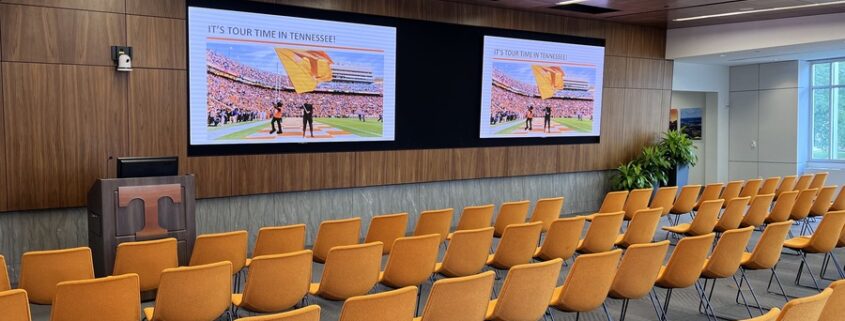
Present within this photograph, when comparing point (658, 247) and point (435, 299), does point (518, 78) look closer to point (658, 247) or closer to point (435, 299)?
point (658, 247)

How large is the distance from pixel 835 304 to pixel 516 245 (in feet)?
8.73

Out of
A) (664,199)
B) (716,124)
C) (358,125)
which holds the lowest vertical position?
(664,199)

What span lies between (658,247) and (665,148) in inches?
349

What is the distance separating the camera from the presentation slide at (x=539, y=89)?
11.1 meters

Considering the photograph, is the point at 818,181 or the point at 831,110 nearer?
the point at 818,181

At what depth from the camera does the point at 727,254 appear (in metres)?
5.57

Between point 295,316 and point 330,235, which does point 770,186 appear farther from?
point 295,316

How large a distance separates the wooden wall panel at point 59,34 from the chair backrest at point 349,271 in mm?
4291

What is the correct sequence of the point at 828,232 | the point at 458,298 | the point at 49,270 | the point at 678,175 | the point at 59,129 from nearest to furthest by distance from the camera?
the point at 458,298
the point at 49,270
the point at 828,232
the point at 59,129
the point at 678,175

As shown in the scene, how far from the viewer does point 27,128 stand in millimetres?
7246

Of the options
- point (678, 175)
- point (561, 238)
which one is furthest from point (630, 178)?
point (561, 238)

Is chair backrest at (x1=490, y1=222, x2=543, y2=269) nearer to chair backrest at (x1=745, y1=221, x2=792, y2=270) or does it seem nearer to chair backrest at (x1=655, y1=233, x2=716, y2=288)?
chair backrest at (x1=655, y1=233, x2=716, y2=288)

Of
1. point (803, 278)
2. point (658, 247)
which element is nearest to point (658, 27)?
point (803, 278)

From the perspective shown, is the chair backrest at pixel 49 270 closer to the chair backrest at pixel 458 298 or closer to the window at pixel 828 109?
the chair backrest at pixel 458 298
